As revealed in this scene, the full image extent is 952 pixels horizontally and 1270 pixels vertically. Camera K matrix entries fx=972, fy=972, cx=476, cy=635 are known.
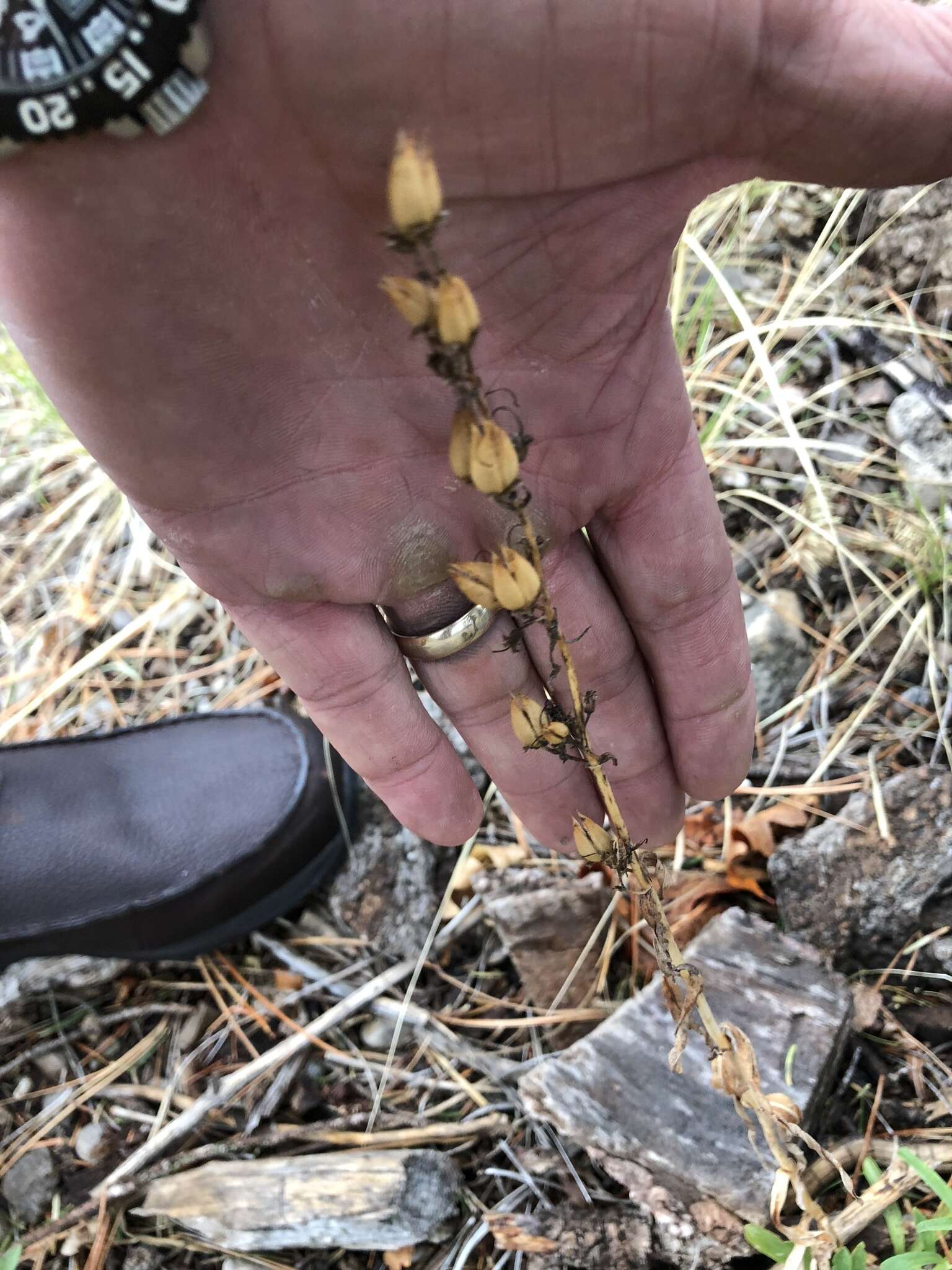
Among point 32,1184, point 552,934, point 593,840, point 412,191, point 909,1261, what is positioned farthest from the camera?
point 32,1184

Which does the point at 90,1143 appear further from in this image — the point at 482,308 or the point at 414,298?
the point at 414,298

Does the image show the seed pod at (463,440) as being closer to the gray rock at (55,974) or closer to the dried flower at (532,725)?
the dried flower at (532,725)

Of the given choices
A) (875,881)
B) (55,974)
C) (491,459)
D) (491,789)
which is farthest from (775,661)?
(55,974)

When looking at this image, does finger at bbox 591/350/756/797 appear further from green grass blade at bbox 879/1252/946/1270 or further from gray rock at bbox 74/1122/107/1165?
gray rock at bbox 74/1122/107/1165

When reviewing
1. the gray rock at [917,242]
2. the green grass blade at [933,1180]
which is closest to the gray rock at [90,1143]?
the green grass blade at [933,1180]

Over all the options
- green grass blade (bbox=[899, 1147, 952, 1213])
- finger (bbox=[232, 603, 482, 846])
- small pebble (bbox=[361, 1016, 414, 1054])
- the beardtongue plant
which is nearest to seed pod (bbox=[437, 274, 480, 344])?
the beardtongue plant

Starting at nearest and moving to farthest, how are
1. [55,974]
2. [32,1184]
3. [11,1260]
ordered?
[11,1260], [32,1184], [55,974]

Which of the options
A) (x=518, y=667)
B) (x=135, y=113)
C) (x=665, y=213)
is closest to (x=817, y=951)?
(x=518, y=667)
